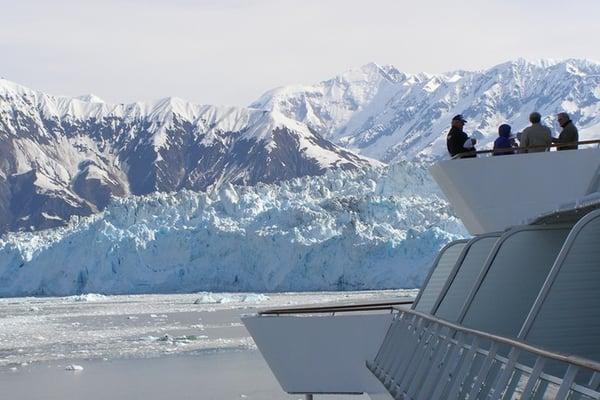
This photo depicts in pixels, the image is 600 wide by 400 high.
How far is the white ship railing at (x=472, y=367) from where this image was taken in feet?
11.7

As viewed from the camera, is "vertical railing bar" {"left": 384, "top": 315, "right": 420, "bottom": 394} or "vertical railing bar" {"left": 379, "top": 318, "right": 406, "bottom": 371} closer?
"vertical railing bar" {"left": 384, "top": 315, "right": 420, "bottom": 394}

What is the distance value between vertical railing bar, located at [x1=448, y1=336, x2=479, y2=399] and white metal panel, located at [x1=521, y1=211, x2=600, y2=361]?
11.9 inches

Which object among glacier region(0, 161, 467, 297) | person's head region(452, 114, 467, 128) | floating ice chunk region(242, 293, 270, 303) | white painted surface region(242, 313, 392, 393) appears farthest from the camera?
glacier region(0, 161, 467, 297)

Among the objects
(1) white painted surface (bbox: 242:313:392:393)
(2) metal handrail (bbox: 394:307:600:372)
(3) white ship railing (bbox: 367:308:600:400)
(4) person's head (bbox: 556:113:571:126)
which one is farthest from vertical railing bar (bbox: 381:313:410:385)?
(1) white painted surface (bbox: 242:313:392:393)

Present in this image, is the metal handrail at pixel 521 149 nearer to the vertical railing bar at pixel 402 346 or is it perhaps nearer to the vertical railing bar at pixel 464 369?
the vertical railing bar at pixel 402 346

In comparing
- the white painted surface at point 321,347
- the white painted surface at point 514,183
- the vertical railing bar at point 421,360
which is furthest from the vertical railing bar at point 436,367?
the white painted surface at point 321,347

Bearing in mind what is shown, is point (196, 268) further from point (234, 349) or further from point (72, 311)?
point (234, 349)

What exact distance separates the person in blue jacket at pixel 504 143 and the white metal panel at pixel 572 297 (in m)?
5.89

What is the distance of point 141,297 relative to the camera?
57344 mm

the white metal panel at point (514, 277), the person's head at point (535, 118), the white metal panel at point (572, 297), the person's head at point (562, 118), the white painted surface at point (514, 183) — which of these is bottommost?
the white metal panel at point (572, 297)

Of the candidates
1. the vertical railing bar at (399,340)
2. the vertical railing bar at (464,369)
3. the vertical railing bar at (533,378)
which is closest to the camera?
the vertical railing bar at (533,378)

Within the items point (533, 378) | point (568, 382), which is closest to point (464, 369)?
point (533, 378)

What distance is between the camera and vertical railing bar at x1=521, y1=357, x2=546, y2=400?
3825 mm

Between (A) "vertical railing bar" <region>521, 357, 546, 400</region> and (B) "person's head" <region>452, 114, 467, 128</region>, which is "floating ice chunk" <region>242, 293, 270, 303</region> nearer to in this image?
(B) "person's head" <region>452, 114, 467, 128</region>
